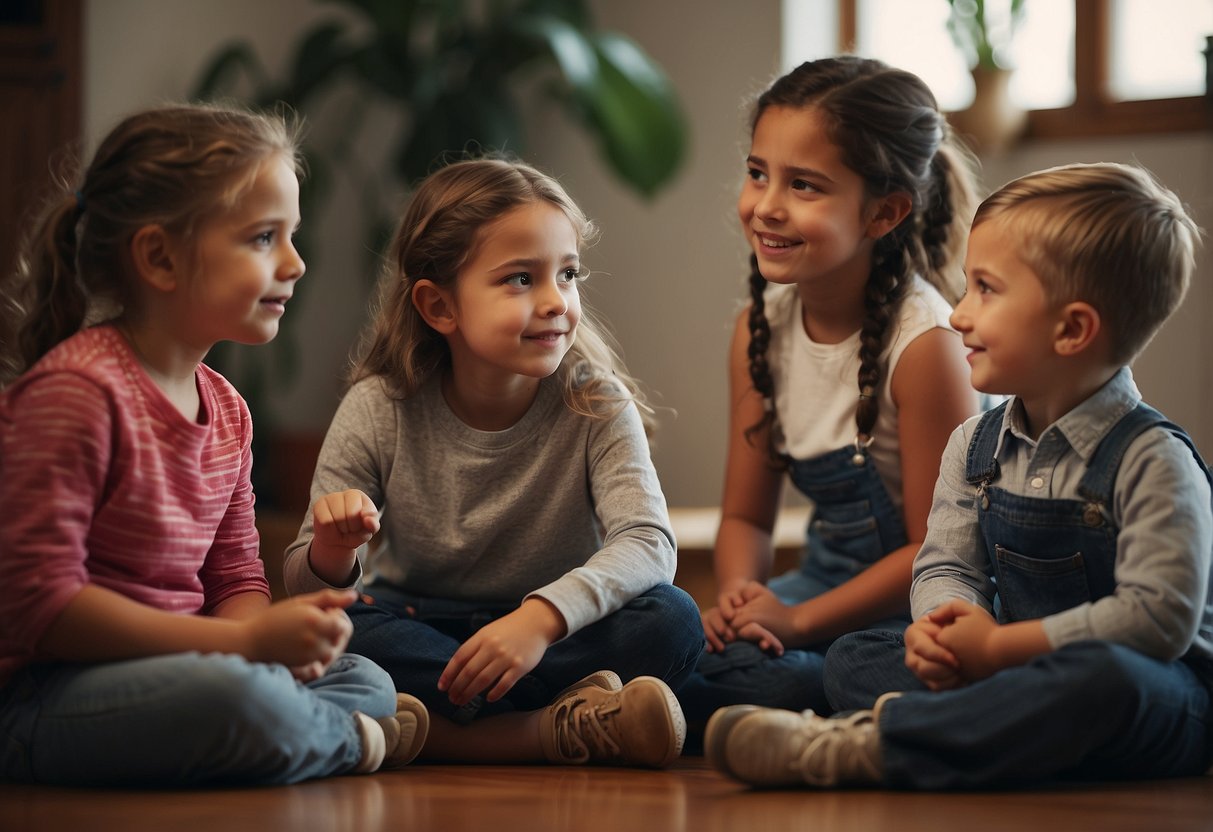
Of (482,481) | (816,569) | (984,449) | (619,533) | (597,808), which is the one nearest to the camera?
(597,808)

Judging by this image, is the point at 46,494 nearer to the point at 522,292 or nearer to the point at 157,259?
the point at 157,259

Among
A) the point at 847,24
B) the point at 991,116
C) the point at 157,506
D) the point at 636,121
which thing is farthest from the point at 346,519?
the point at 847,24

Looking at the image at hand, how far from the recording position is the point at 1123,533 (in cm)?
119

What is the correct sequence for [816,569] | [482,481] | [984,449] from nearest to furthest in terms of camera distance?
[984,449], [482,481], [816,569]

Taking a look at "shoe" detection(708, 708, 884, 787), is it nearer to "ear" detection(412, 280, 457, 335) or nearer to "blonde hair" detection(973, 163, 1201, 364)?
"blonde hair" detection(973, 163, 1201, 364)

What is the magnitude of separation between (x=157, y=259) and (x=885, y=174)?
86cm

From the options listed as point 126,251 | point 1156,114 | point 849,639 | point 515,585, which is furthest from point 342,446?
point 1156,114

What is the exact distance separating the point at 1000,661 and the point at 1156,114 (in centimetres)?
210

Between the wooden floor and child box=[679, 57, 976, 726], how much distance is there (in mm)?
420

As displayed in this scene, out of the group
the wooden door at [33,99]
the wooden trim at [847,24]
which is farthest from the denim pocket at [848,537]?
the wooden door at [33,99]

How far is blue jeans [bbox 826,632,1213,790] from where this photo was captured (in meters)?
1.13

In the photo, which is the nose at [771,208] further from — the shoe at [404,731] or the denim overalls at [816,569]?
the shoe at [404,731]

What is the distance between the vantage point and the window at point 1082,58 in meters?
2.96

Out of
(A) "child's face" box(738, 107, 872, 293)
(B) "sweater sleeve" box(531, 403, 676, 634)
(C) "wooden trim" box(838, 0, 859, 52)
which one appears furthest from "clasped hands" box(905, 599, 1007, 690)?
(C) "wooden trim" box(838, 0, 859, 52)
